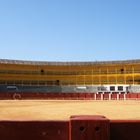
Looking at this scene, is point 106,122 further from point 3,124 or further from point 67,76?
point 67,76

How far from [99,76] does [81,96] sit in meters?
12.2

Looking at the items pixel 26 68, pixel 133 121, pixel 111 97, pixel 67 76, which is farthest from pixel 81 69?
pixel 133 121

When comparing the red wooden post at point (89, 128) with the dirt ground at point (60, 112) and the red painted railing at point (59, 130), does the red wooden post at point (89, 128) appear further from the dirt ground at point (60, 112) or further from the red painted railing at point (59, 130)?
the dirt ground at point (60, 112)

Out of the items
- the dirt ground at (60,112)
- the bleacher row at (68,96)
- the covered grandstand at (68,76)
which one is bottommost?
the dirt ground at (60,112)

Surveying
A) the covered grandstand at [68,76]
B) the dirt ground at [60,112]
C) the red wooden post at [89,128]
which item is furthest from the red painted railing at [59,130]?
the covered grandstand at [68,76]

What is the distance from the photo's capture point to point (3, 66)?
68688 mm

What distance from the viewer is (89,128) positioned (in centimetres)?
433

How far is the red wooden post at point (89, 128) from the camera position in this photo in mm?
4328

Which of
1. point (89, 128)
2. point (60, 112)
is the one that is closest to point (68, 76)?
point (60, 112)

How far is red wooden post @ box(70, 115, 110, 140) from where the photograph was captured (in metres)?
4.33

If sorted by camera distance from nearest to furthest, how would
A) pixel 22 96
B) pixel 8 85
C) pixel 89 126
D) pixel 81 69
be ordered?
pixel 89 126 < pixel 22 96 < pixel 8 85 < pixel 81 69

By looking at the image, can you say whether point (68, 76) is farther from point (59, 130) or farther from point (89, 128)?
point (89, 128)

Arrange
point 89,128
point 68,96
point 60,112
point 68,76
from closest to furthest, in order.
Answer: point 89,128, point 60,112, point 68,96, point 68,76

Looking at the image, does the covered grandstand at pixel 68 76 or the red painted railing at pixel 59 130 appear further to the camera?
the covered grandstand at pixel 68 76
